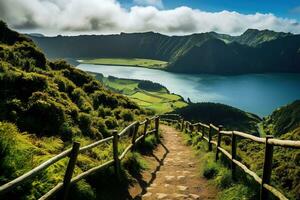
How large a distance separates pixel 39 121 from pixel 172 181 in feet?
A: 21.3

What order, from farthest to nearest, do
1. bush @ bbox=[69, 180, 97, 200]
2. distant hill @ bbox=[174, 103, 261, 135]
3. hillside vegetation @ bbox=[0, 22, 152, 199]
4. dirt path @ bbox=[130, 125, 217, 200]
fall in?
distant hill @ bbox=[174, 103, 261, 135] < dirt path @ bbox=[130, 125, 217, 200] < bush @ bbox=[69, 180, 97, 200] < hillside vegetation @ bbox=[0, 22, 152, 199]

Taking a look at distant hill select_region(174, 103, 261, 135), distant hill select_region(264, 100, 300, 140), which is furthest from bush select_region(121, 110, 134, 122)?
distant hill select_region(174, 103, 261, 135)

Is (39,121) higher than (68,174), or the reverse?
(68,174)

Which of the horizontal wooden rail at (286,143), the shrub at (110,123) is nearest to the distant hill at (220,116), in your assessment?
the shrub at (110,123)

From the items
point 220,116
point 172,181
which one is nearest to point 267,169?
point 172,181

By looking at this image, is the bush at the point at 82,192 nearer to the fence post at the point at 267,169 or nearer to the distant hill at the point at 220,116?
the fence post at the point at 267,169

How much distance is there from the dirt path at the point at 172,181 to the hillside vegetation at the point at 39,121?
120 centimetres

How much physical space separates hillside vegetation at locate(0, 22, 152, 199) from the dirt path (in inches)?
47.3

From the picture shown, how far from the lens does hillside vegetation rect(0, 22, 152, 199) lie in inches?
295

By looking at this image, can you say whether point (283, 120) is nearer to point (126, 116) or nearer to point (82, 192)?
point (126, 116)

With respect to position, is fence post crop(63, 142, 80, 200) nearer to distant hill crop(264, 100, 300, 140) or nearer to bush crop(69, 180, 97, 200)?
bush crop(69, 180, 97, 200)

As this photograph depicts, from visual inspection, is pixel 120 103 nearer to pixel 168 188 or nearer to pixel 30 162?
pixel 168 188

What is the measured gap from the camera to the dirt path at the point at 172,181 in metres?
11.0

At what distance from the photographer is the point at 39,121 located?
15578 millimetres
